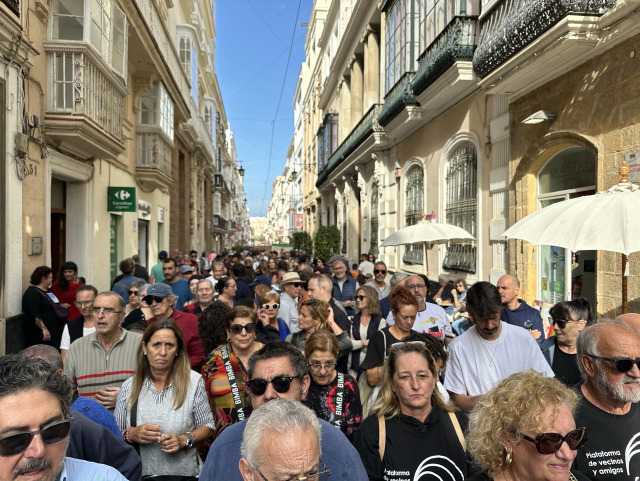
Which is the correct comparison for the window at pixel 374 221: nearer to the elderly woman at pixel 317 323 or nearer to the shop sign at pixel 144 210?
the shop sign at pixel 144 210

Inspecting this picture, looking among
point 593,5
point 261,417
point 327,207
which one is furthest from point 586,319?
Result: point 327,207

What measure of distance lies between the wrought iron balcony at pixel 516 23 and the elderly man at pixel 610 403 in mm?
4570

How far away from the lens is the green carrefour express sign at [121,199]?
12.2 meters

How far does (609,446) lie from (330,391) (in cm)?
166

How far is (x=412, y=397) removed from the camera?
261 centimetres

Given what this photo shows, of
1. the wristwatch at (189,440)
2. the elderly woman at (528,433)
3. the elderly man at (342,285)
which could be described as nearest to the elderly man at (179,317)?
the wristwatch at (189,440)

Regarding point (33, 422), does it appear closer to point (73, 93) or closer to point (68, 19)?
point (73, 93)

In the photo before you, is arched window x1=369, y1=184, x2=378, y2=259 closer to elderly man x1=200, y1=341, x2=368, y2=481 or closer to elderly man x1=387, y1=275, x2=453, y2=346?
elderly man x1=387, y1=275, x2=453, y2=346

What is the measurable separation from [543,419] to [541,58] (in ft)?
19.1

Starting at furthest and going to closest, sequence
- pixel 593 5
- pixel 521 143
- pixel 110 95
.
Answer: pixel 110 95 → pixel 521 143 → pixel 593 5

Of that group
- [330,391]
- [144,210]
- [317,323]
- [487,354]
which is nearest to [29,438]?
→ [330,391]

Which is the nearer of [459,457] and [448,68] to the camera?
[459,457]

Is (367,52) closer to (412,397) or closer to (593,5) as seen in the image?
(593,5)

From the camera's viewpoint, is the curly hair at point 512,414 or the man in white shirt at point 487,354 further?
the man in white shirt at point 487,354
